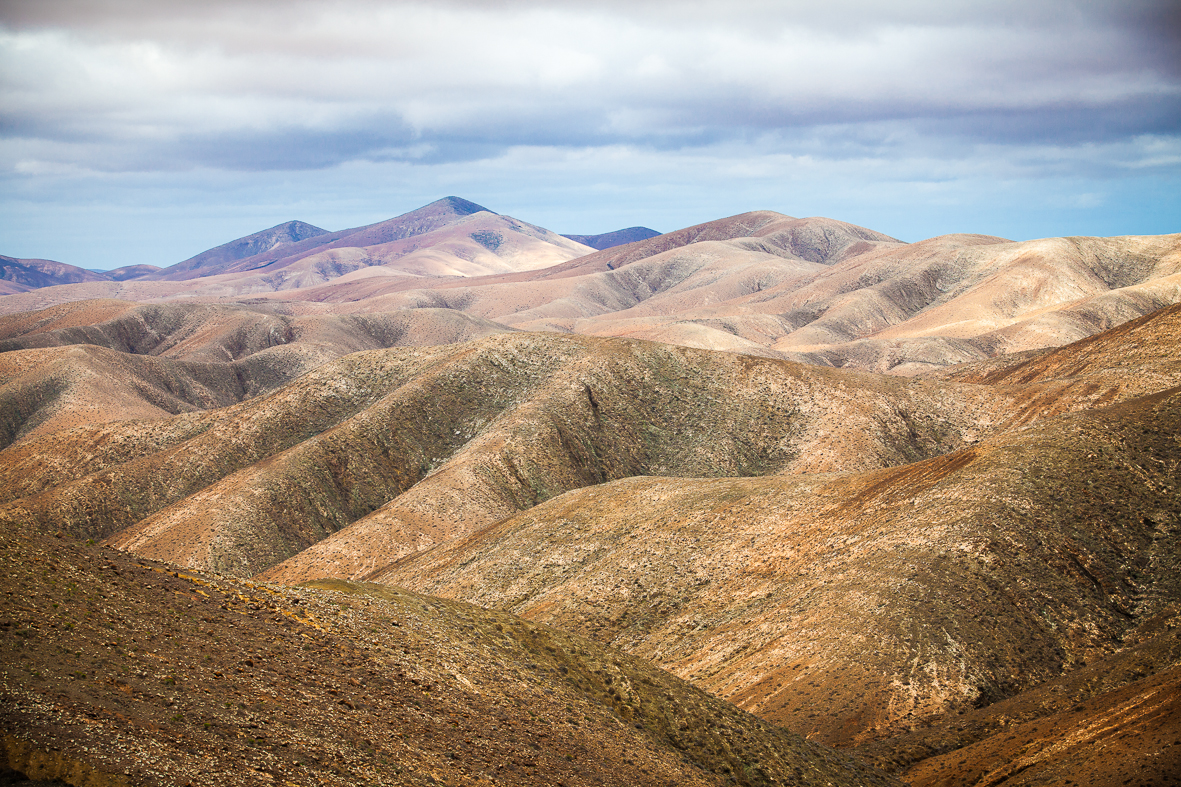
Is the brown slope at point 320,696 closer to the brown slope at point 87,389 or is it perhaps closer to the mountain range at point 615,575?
the mountain range at point 615,575

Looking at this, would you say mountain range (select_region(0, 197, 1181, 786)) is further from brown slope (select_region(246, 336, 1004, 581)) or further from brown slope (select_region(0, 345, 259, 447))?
brown slope (select_region(0, 345, 259, 447))

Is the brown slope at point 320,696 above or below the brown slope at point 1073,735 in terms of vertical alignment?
above

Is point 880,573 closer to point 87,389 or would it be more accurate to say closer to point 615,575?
point 615,575

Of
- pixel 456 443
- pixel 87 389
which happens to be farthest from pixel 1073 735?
pixel 87 389

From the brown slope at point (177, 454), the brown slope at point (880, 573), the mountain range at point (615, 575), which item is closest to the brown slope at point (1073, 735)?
the mountain range at point (615, 575)

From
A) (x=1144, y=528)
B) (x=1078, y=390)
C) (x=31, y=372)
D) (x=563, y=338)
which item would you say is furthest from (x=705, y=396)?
(x=31, y=372)

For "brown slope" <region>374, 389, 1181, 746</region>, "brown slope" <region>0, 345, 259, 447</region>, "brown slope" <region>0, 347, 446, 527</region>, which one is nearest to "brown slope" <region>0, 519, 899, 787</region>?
"brown slope" <region>374, 389, 1181, 746</region>
